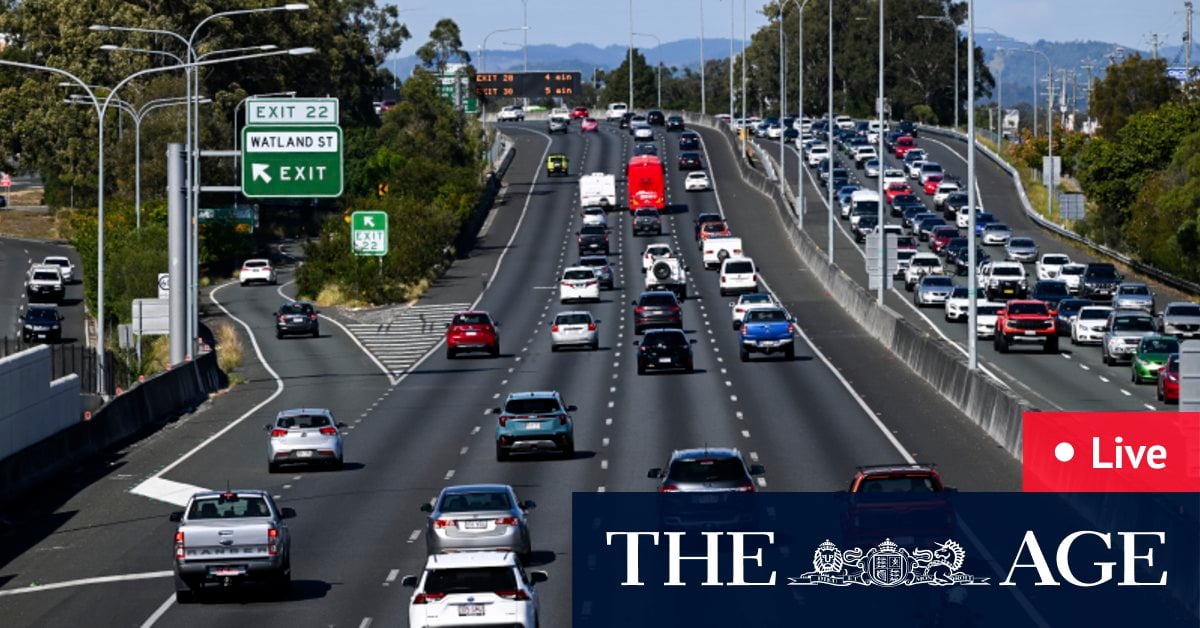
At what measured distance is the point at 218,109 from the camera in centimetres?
12194

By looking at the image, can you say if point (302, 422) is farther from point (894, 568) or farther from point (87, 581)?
point (894, 568)

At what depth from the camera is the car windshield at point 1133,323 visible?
60406 millimetres

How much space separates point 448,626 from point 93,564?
11.7m

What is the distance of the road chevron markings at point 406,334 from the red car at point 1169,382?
81.6 ft

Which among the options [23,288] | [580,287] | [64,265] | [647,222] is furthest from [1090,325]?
[64,265]

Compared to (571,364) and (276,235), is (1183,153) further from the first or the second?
(276,235)

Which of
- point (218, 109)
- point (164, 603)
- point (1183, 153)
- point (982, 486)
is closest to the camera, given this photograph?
point (164, 603)

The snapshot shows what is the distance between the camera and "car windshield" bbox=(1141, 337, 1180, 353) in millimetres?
53812

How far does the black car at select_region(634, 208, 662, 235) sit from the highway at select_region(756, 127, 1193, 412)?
8.16 meters

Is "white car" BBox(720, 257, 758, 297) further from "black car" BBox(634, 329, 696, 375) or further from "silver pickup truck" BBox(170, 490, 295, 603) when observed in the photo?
"silver pickup truck" BBox(170, 490, 295, 603)

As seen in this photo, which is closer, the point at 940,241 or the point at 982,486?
the point at 982,486

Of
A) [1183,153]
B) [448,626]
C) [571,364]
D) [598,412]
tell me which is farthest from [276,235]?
[448,626]

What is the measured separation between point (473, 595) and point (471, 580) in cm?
22

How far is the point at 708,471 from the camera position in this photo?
97.1 feet
